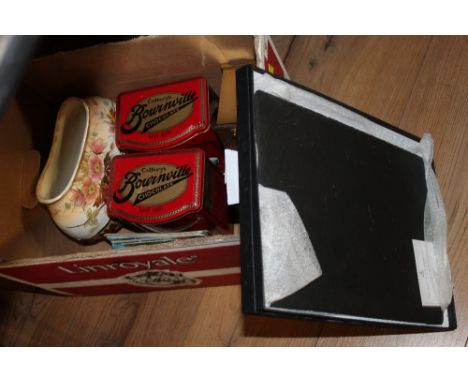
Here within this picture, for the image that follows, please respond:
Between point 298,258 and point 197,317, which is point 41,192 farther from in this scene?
point 298,258

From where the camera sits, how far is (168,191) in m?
0.76

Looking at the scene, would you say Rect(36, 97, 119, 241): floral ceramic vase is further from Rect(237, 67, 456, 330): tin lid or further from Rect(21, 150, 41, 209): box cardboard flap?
Rect(237, 67, 456, 330): tin lid

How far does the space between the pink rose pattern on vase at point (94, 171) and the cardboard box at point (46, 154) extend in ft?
0.23

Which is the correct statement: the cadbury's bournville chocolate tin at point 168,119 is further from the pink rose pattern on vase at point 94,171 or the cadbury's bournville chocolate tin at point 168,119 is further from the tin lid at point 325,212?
the tin lid at point 325,212

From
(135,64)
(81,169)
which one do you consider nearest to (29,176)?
(81,169)

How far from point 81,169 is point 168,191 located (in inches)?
7.4

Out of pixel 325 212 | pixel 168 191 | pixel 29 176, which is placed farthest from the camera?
pixel 29 176

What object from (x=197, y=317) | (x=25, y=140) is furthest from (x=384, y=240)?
(x=25, y=140)

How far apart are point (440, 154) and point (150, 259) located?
56cm

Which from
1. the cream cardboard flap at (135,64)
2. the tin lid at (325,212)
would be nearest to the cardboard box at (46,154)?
the cream cardboard flap at (135,64)

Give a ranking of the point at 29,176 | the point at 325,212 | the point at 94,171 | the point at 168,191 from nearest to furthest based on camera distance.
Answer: the point at 325,212, the point at 168,191, the point at 94,171, the point at 29,176

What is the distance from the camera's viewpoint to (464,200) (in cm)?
87

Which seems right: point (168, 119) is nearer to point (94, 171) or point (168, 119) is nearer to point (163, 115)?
point (163, 115)

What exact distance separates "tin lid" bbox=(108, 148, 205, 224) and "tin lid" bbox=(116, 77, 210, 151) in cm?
4
